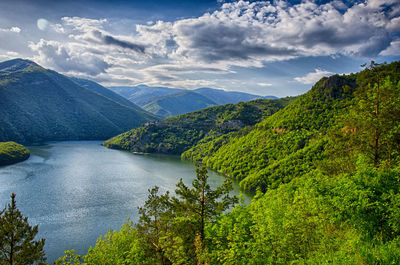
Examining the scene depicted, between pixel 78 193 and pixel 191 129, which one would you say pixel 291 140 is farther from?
pixel 191 129

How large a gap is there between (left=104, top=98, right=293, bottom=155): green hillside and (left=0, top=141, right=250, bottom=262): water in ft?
189

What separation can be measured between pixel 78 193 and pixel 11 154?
223 ft

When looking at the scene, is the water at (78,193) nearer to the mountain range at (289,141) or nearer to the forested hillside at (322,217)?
the mountain range at (289,141)

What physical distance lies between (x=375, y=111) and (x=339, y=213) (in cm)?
903

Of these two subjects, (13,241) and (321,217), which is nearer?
(321,217)

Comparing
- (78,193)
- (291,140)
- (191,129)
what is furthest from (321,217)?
(191,129)

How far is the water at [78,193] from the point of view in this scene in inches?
1655

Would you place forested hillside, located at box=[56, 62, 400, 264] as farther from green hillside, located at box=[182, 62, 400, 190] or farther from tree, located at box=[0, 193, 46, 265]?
green hillside, located at box=[182, 62, 400, 190]

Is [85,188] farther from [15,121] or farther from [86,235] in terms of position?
[15,121]

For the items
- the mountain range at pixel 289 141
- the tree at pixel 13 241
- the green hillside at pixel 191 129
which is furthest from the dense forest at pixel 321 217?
the green hillside at pixel 191 129

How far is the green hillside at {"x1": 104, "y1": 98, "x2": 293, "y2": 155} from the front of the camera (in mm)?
163750

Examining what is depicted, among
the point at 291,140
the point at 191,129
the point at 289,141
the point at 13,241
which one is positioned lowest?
the point at 13,241

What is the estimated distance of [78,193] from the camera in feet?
210

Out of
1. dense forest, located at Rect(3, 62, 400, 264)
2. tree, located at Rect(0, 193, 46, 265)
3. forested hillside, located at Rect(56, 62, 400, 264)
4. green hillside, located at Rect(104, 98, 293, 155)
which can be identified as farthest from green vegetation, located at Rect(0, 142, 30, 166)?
tree, located at Rect(0, 193, 46, 265)
